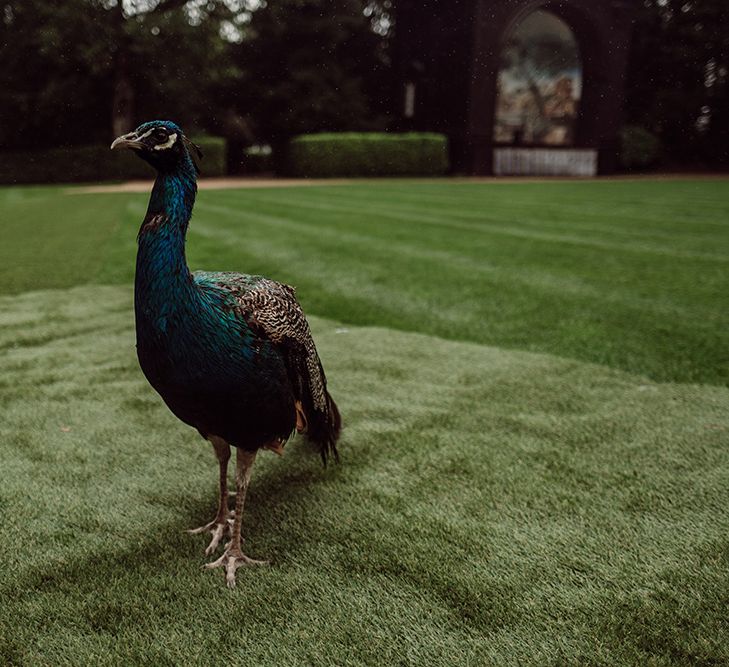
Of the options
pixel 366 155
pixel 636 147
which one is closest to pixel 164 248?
pixel 366 155

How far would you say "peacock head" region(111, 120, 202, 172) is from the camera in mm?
2402

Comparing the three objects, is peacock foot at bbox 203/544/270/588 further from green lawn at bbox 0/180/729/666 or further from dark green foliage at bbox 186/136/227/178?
dark green foliage at bbox 186/136/227/178

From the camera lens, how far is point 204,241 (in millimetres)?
10883

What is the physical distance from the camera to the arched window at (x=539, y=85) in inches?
1245

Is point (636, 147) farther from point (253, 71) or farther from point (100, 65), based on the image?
point (100, 65)

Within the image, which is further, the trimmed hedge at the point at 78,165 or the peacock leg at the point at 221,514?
the trimmed hedge at the point at 78,165

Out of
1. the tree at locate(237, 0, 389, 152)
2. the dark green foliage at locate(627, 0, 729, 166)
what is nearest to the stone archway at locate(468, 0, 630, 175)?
the dark green foliage at locate(627, 0, 729, 166)

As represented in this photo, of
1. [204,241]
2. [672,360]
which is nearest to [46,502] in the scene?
[672,360]

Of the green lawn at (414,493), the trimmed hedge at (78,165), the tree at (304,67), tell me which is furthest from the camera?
the tree at (304,67)

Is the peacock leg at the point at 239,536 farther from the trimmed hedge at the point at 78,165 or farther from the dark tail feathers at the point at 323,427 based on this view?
the trimmed hedge at the point at 78,165

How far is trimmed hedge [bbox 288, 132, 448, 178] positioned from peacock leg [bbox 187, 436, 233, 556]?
28.8 meters

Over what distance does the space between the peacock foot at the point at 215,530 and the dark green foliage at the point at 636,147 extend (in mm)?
36643

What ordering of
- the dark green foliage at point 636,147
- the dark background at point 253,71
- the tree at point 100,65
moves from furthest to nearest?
the dark green foliage at point 636,147
the dark background at point 253,71
the tree at point 100,65

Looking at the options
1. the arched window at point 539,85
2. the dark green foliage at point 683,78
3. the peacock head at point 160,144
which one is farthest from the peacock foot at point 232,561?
the dark green foliage at point 683,78
